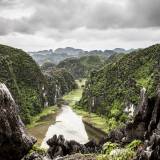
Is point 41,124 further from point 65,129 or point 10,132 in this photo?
point 10,132

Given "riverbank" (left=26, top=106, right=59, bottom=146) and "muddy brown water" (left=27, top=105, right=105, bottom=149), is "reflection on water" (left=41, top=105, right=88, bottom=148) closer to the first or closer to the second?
"muddy brown water" (left=27, top=105, right=105, bottom=149)

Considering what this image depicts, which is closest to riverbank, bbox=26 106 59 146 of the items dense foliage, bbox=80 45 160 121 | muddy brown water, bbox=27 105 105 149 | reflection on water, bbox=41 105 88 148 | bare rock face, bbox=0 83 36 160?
muddy brown water, bbox=27 105 105 149

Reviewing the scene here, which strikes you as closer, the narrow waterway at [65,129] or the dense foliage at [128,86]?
the narrow waterway at [65,129]

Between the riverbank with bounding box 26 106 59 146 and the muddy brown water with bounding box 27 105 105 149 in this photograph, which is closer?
the muddy brown water with bounding box 27 105 105 149

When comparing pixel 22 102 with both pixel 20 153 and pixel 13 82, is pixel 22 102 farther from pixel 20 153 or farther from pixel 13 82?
pixel 20 153

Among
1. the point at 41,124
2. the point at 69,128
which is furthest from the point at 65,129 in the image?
the point at 41,124

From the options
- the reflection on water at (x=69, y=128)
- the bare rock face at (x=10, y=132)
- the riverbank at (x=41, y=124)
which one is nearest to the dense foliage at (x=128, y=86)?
the reflection on water at (x=69, y=128)

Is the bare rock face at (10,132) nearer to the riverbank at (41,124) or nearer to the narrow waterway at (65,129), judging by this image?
the narrow waterway at (65,129)

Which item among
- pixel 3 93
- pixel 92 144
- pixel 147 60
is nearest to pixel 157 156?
pixel 3 93
